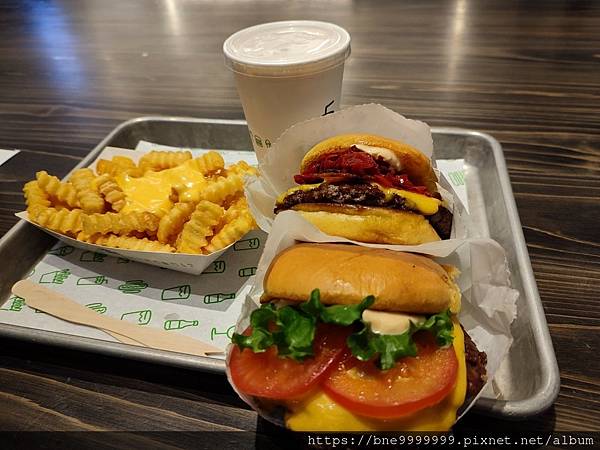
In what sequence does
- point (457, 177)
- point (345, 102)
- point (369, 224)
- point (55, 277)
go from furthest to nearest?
1. point (345, 102)
2. point (457, 177)
3. point (55, 277)
4. point (369, 224)

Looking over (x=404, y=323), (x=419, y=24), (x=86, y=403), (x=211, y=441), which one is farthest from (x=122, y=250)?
(x=419, y=24)

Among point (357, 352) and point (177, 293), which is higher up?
point (357, 352)

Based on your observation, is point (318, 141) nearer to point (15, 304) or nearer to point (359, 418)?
point (359, 418)

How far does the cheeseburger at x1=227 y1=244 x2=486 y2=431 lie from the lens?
2.72 ft

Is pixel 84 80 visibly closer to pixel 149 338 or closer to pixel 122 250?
pixel 122 250

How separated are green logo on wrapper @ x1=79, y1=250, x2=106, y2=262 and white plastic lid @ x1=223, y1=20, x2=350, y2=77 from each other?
0.73 m

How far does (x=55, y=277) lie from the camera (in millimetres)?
1461

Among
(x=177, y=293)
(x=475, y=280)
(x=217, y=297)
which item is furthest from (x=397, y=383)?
(x=177, y=293)

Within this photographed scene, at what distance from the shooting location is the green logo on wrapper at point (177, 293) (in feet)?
4.45

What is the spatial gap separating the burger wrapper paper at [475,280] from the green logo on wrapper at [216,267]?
327 mm

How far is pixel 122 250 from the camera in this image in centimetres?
136

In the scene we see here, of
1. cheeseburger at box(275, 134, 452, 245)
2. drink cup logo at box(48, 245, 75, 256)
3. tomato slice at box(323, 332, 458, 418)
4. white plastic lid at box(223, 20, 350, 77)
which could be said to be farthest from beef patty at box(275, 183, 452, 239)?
drink cup logo at box(48, 245, 75, 256)

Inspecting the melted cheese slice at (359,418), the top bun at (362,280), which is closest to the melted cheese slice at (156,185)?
the top bun at (362,280)

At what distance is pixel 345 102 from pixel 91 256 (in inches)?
56.2
